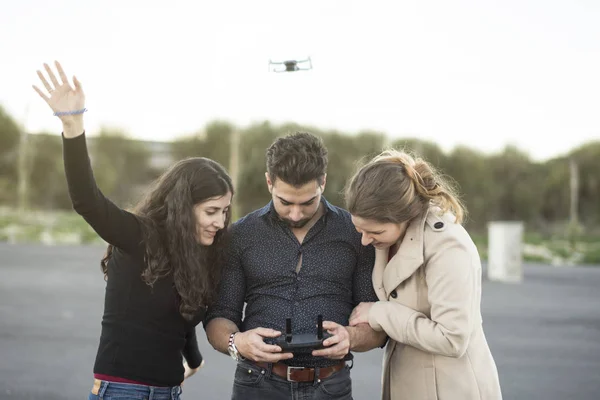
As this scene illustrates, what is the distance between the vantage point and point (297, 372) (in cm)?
348

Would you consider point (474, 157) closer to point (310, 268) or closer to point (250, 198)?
point (250, 198)

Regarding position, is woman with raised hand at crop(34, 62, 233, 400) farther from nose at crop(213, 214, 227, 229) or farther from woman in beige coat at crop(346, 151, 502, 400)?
woman in beige coat at crop(346, 151, 502, 400)

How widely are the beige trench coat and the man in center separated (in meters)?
0.22

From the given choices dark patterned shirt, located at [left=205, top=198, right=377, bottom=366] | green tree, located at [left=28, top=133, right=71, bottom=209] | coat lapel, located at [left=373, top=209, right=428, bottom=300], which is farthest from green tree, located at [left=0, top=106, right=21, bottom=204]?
coat lapel, located at [left=373, top=209, right=428, bottom=300]

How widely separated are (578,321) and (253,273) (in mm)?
9831

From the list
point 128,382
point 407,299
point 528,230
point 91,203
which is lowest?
point 528,230

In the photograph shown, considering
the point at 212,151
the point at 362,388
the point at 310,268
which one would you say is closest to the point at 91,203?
the point at 310,268

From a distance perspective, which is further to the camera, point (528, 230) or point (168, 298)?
point (528, 230)

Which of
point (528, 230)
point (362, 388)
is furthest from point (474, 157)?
point (362, 388)

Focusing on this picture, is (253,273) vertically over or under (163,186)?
under

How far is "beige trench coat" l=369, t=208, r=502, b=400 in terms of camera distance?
3117 mm

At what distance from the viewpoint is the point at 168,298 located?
3355 mm

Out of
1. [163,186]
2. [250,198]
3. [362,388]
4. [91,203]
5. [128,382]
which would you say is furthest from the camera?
[250,198]

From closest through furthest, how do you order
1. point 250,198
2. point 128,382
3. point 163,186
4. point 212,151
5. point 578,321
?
point 128,382, point 163,186, point 578,321, point 250,198, point 212,151
